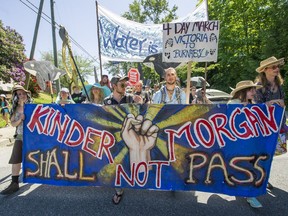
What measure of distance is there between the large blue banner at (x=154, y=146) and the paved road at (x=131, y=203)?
23 cm

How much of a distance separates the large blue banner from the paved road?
0.76 ft

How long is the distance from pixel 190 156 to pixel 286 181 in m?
1.97

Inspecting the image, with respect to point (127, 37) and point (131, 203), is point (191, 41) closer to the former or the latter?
point (131, 203)

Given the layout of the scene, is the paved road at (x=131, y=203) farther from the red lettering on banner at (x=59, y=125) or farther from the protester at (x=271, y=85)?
the red lettering on banner at (x=59, y=125)

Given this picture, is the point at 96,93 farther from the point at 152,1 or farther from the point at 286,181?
the point at 152,1

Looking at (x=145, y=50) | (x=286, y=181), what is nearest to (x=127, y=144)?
(x=286, y=181)

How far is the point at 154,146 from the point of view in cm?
327

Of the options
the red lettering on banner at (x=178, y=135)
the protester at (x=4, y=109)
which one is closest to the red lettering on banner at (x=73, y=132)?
the red lettering on banner at (x=178, y=135)

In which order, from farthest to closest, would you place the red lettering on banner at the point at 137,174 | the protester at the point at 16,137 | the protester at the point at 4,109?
the protester at the point at 4,109
the protester at the point at 16,137
the red lettering on banner at the point at 137,174

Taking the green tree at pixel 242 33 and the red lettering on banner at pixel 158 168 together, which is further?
the green tree at pixel 242 33

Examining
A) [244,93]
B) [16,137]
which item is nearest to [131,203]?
[16,137]

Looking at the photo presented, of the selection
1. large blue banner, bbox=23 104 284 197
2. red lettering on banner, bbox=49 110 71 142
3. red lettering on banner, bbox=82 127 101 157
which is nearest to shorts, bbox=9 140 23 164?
large blue banner, bbox=23 104 284 197

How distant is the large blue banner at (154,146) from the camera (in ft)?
10.1

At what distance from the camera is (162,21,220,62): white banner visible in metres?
4.14
